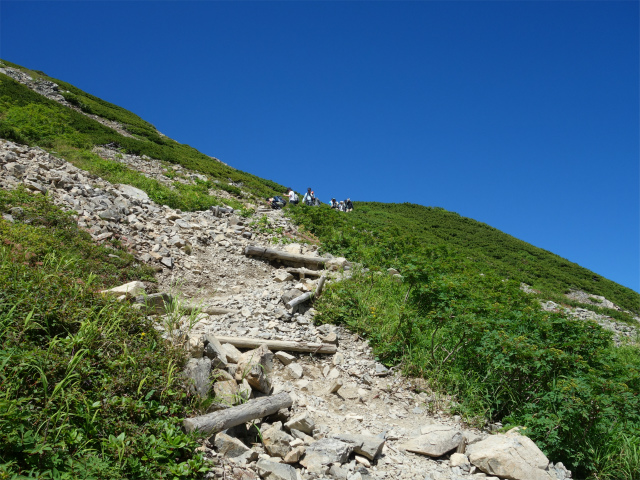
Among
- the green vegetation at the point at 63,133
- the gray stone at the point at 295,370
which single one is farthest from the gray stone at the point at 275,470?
the green vegetation at the point at 63,133

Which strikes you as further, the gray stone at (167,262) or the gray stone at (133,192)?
the gray stone at (133,192)

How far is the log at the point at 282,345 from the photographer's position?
665 cm

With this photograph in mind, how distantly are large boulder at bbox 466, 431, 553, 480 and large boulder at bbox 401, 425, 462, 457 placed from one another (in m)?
0.25

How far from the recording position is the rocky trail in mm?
4480

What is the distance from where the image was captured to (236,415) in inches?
176

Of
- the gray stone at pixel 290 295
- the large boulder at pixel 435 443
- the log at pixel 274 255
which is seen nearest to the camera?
the large boulder at pixel 435 443

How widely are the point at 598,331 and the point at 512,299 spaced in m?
3.42

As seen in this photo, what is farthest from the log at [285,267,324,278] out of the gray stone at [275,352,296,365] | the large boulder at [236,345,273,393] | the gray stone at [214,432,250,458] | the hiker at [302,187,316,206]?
the hiker at [302,187,316,206]

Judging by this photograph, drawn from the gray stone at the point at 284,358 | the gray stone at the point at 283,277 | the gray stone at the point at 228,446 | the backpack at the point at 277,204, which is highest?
the backpack at the point at 277,204

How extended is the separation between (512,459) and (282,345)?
12.7 ft

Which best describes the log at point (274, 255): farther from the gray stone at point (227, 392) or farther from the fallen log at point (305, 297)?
the gray stone at point (227, 392)

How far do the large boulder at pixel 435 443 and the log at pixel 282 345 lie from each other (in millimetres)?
2537

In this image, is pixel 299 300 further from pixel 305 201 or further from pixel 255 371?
pixel 305 201

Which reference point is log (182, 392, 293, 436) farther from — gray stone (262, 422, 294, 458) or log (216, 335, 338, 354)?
log (216, 335, 338, 354)
